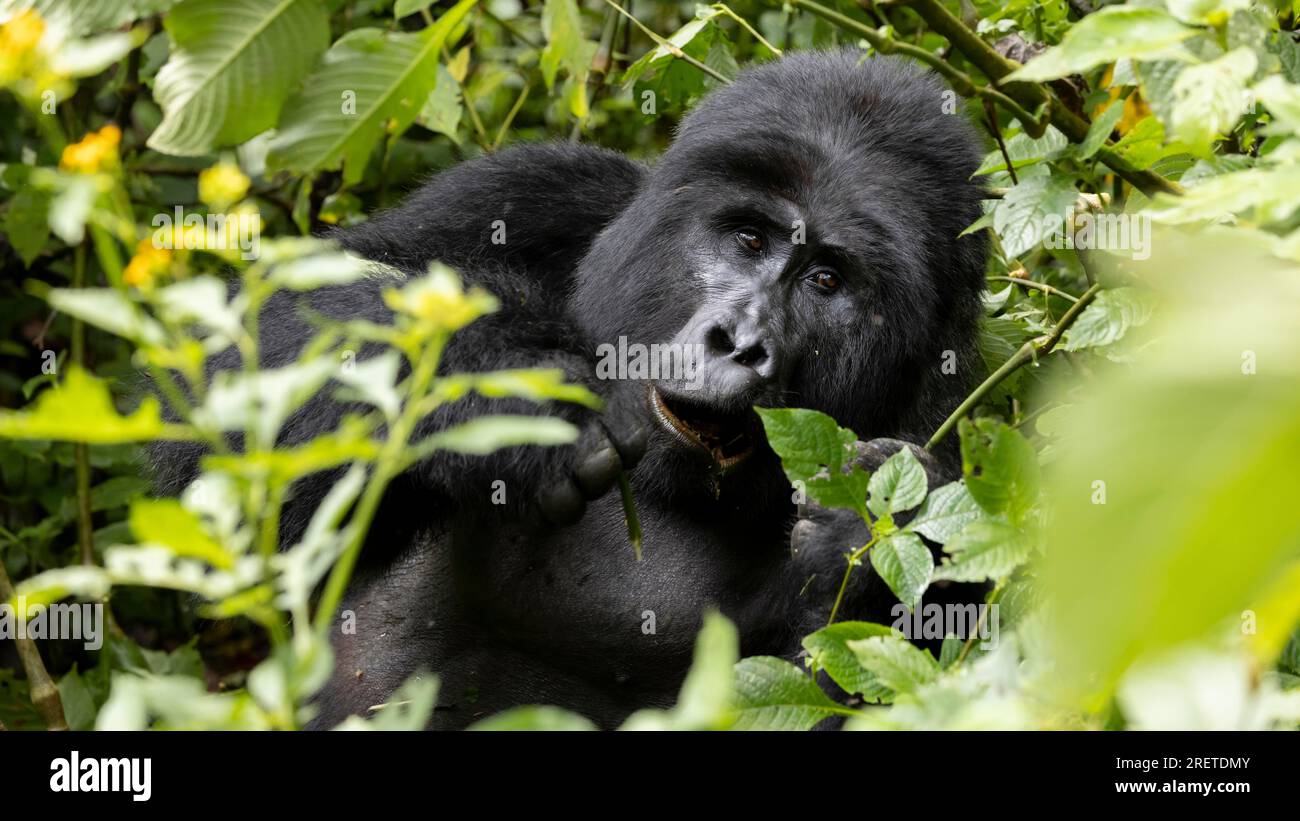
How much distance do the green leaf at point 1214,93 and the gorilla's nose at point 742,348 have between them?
108cm

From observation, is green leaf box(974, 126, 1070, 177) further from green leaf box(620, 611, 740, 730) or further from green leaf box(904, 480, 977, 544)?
green leaf box(620, 611, 740, 730)

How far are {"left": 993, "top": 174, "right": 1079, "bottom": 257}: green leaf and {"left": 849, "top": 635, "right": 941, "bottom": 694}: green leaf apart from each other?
0.73 m

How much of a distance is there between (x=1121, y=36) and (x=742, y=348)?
120 cm

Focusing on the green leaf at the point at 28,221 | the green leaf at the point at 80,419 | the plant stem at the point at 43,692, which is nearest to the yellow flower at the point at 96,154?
the green leaf at the point at 80,419

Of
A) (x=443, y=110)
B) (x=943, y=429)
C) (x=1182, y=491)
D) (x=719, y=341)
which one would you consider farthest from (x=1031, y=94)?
(x=443, y=110)

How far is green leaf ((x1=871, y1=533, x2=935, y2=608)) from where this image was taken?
1.87m

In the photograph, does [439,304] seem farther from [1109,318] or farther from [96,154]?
[1109,318]

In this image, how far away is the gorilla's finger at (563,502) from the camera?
2328 millimetres

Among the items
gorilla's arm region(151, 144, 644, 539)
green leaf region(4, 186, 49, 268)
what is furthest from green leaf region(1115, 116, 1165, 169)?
green leaf region(4, 186, 49, 268)

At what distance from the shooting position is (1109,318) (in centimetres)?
209

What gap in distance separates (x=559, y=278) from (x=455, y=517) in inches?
24.9
